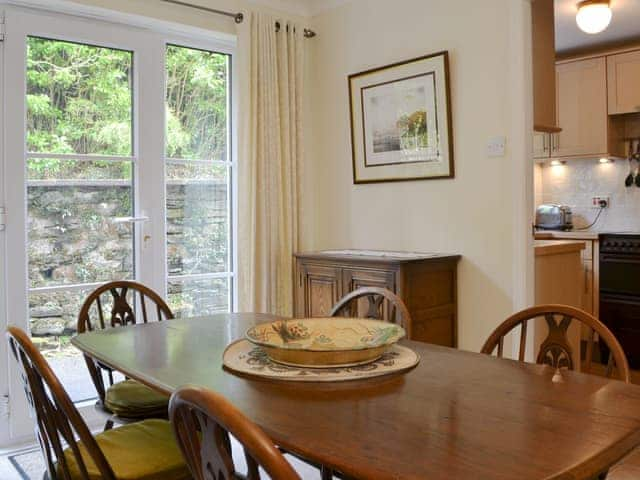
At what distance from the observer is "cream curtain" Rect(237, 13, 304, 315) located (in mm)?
3617

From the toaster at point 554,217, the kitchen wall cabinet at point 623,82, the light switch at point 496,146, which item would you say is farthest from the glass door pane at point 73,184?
the kitchen wall cabinet at point 623,82

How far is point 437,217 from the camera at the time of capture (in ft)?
11.0

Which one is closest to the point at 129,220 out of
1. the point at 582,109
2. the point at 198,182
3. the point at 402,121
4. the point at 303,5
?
the point at 198,182

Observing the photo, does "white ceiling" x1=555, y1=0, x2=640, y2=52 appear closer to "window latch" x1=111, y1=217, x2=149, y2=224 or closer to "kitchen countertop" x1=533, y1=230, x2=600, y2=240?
"kitchen countertop" x1=533, y1=230, x2=600, y2=240

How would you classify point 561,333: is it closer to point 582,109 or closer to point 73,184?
point 73,184

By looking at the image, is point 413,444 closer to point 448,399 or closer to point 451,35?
point 448,399

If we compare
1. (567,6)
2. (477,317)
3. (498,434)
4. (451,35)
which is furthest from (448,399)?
(567,6)

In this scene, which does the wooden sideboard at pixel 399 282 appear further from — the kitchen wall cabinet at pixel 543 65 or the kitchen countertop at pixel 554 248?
the kitchen wall cabinet at pixel 543 65

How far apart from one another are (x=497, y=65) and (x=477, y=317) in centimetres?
126

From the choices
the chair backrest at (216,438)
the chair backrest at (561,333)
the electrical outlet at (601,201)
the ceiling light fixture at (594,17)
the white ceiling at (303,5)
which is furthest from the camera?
the electrical outlet at (601,201)

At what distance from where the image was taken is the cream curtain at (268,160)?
11.9ft

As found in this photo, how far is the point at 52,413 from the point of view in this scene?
144 centimetres

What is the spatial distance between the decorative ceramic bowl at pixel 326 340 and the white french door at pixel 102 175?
5.90ft

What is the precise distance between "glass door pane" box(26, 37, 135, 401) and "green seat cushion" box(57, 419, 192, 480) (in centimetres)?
150
